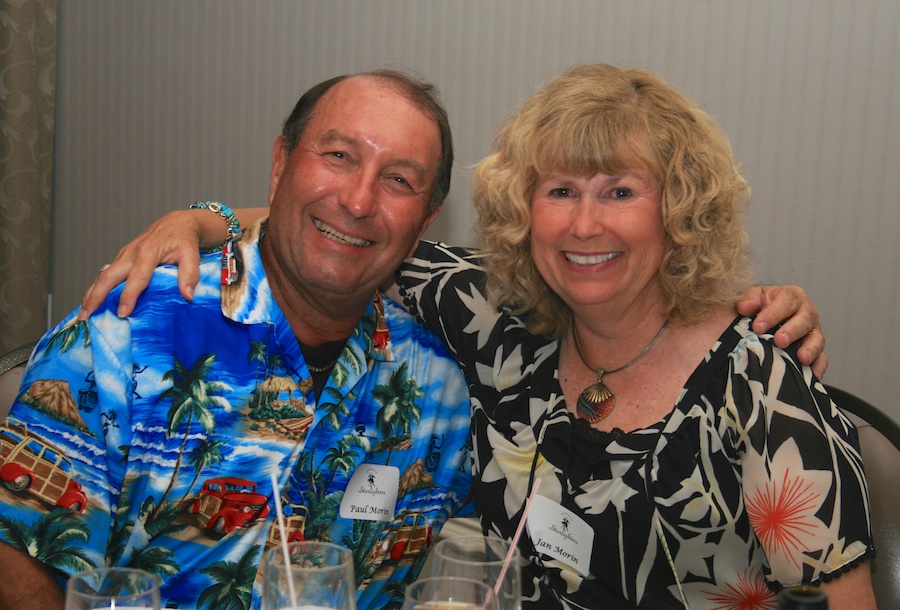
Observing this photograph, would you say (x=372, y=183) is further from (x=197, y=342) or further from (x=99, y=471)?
(x=99, y=471)

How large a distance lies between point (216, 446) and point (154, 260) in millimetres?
389

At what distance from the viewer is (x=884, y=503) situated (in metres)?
1.82

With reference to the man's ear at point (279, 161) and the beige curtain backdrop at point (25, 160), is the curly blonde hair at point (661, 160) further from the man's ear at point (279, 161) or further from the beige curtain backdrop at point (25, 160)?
the beige curtain backdrop at point (25, 160)

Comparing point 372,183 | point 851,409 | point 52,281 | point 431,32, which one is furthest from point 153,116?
point 851,409

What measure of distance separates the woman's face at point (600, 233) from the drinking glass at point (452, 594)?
890mm

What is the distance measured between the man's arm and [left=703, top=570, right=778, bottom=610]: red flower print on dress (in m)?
1.19

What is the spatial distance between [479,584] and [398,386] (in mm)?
989

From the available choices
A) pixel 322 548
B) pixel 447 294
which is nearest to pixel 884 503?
pixel 447 294

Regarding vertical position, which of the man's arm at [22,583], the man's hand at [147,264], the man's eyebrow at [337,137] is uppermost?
the man's eyebrow at [337,137]

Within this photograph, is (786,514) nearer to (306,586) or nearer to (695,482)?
A: (695,482)

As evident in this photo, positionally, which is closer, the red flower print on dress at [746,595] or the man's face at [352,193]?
the red flower print on dress at [746,595]

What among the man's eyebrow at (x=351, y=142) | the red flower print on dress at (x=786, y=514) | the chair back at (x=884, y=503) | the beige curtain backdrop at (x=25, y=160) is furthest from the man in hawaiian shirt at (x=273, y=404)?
the beige curtain backdrop at (x=25, y=160)

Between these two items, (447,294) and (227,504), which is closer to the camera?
(227,504)

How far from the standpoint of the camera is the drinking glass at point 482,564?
44.9 inches
